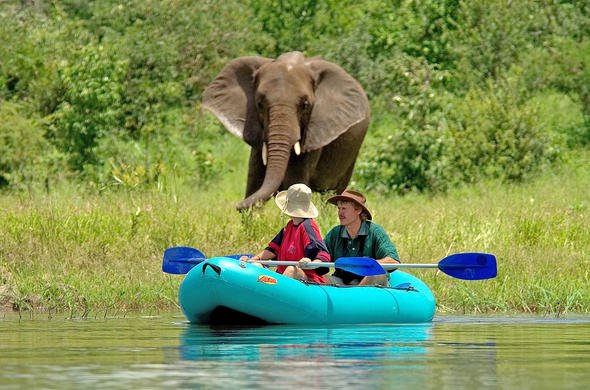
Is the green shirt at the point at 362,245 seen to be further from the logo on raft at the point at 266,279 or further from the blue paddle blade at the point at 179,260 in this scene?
the logo on raft at the point at 266,279

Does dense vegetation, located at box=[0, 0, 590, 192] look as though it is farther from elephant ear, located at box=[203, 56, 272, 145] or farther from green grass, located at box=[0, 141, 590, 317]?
green grass, located at box=[0, 141, 590, 317]

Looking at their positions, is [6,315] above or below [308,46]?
below

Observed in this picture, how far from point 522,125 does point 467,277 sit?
1119 centimetres

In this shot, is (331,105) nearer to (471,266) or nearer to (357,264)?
(471,266)

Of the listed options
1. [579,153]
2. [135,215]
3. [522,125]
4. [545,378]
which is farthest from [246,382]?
[579,153]

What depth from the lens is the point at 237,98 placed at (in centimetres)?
1922

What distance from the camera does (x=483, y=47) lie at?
1113 inches

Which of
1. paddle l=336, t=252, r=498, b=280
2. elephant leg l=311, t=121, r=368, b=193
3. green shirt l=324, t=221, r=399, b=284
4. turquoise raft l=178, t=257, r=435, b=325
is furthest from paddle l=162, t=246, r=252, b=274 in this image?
elephant leg l=311, t=121, r=368, b=193

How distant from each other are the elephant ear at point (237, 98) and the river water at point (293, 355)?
6.68m

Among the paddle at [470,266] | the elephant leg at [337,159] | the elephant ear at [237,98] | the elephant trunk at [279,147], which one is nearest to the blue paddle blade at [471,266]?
the paddle at [470,266]

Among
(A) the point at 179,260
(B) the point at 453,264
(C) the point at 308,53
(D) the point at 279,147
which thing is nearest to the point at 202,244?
(A) the point at 179,260

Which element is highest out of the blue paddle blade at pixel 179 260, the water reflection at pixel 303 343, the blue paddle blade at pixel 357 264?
the blue paddle blade at pixel 357 264

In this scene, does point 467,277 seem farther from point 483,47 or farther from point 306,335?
point 483,47

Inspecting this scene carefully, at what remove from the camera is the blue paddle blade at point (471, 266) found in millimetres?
12773
